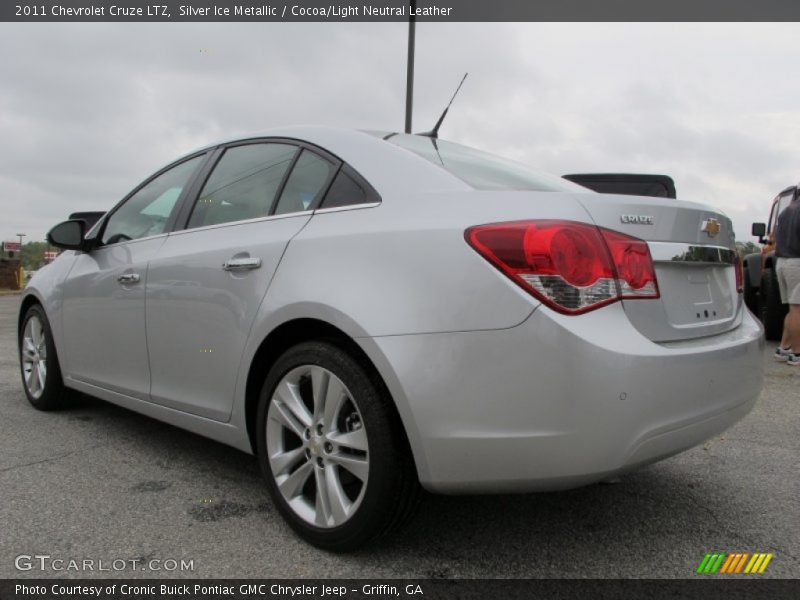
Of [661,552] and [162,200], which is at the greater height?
[162,200]

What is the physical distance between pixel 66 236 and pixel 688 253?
3.15 metres

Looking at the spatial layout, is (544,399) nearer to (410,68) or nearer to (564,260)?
(564,260)

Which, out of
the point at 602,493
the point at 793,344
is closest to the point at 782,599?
the point at 602,493

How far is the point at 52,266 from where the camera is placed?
4.03 metres

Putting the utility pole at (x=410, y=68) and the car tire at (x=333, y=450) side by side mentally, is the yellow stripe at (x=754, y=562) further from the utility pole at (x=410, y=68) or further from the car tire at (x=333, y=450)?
the utility pole at (x=410, y=68)

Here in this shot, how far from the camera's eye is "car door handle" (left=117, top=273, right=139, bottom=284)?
3035 mm

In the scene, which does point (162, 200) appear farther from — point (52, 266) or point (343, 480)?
point (343, 480)

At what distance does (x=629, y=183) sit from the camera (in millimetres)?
6266

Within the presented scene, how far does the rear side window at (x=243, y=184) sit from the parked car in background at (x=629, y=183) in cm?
394

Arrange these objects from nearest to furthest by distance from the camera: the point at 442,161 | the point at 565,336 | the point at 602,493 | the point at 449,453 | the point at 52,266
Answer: the point at 565,336 < the point at 449,453 < the point at 442,161 < the point at 602,493 < the point at 52,266

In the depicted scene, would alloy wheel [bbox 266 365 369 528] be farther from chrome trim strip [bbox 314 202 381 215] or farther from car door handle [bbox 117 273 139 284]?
car door handle [bbox 117 273 139 284]

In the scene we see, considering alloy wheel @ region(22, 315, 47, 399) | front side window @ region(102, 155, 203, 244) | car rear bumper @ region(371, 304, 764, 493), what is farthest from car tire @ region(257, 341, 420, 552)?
alloy wheel @ region(22, 315, 47, 399)

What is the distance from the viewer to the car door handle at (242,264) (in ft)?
7.82

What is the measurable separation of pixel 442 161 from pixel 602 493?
147cm
